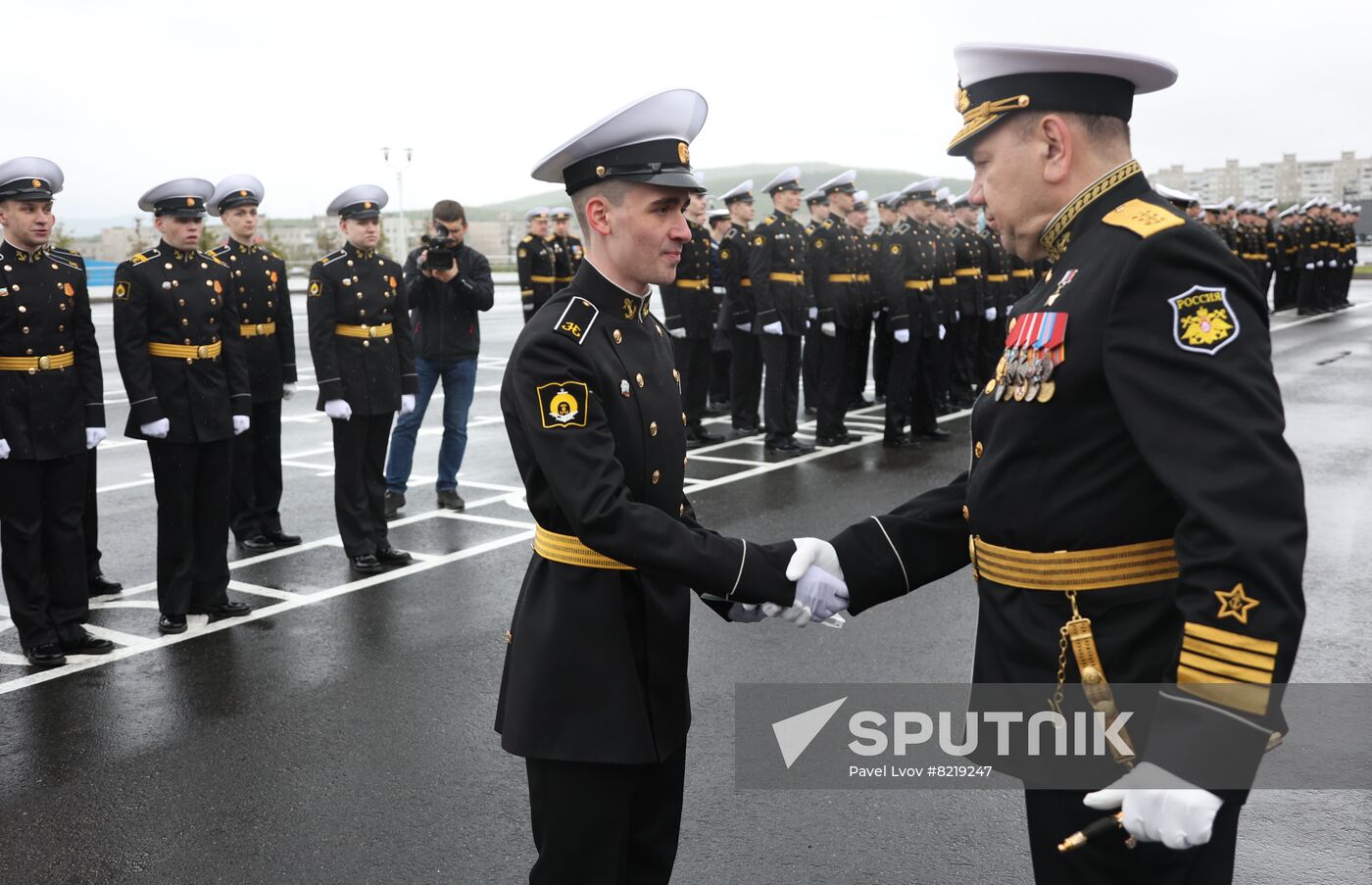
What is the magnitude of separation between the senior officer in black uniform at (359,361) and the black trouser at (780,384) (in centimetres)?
428

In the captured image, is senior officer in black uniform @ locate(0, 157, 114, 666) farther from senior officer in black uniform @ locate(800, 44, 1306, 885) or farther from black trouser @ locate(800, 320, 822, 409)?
black trouser @ locate(800, 320, 822, 409)

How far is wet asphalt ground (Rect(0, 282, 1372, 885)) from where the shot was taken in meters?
3.72

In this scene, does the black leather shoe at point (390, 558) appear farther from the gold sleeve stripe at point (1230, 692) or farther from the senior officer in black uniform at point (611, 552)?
the gold sleeve stripe at point (1230, 692)

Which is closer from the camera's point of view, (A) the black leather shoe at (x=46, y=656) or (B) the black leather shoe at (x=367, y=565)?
(A) the black leather shoe at (x=46, y=656)

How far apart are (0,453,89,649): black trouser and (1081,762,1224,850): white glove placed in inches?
215

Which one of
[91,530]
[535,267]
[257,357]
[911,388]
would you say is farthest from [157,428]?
[535,267]

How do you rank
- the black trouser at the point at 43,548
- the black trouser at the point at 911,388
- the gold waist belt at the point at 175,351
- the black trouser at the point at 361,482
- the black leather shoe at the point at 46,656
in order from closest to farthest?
the black leather shoe at the point at 46,656 → the black trouser at the point at 43,548 → the gold waist belt at the point at 175,351 → the black trouser at the point at 361,482 → the black trouser at the point at 911,388

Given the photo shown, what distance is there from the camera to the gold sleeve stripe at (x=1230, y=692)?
6.03ft

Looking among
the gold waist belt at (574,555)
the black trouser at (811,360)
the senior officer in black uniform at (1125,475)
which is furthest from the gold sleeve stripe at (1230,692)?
the black trouser at (811,360)

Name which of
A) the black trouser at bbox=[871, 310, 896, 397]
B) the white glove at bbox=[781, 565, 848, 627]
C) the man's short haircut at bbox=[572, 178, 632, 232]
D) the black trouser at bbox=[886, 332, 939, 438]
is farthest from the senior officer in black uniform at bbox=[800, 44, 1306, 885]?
the black trouser at bbox=[871, 310, 896, 397]

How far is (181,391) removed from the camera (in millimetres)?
6492

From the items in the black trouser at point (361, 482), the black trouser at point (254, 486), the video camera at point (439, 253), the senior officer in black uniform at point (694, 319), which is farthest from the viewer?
the senior officer in black uniform at point (694, 319)

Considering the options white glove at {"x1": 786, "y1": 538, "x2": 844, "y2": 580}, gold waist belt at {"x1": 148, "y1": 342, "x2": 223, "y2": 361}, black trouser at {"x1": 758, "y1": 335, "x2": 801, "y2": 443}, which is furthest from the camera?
black trouser at {"x1": 758, "y1": 335, "x2": 801, "y2": 443}

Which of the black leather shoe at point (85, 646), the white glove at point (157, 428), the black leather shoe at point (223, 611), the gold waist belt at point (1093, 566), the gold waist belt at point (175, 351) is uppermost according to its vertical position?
the gold waist belt at point (175, 351)
